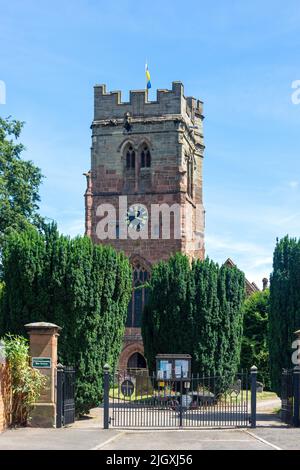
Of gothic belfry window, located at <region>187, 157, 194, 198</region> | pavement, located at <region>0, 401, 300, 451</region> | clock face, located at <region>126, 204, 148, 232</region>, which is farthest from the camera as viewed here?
gothic belfry window, located at <region>187, 157, 194, 198</region>

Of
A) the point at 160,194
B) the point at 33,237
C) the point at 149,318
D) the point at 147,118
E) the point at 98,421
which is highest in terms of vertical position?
the point at 147,118

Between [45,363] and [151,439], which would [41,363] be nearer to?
[45,363]

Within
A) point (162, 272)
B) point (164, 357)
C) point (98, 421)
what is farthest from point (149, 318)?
point (98, 421)

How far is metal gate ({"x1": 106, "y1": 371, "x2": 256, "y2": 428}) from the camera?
69.9 feet

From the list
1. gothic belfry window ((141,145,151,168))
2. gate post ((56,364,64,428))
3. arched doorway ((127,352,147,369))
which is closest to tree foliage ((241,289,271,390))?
arched doorway ((127,352,147,369))

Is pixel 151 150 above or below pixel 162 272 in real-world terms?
above

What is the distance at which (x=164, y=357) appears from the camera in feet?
92.8

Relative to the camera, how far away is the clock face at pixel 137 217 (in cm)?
4906

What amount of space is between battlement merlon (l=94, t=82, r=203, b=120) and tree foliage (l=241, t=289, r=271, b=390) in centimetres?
1329

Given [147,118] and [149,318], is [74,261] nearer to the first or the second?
[149,318]

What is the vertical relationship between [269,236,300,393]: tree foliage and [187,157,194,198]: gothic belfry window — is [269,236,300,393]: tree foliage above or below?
below

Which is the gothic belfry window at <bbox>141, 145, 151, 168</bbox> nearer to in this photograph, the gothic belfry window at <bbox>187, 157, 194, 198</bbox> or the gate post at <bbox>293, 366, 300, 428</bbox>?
the gothic belfry window at <bbox>187, 157, 194, 198</bbox>
